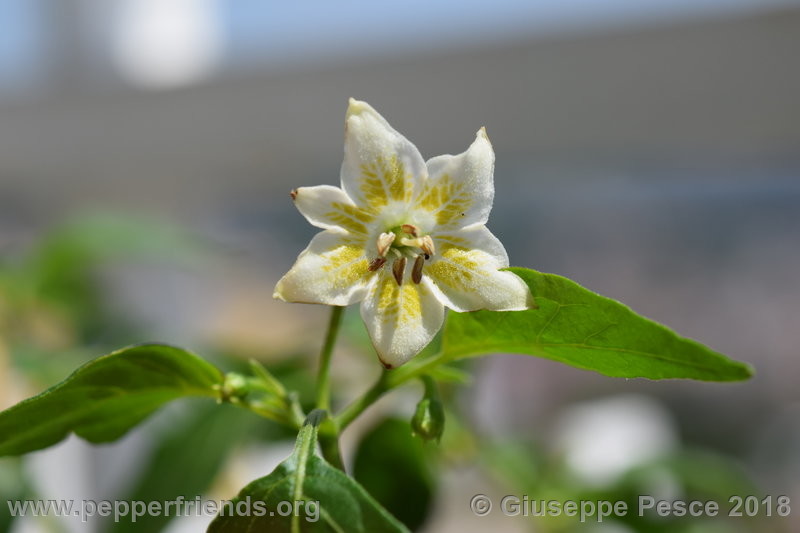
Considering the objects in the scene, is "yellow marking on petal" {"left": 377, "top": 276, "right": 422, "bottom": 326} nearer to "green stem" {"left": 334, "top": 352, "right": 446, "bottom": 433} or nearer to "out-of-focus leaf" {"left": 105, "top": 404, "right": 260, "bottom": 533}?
"green stem" {"left": 334, "top": 352, "right": 446, "bottom": 433}

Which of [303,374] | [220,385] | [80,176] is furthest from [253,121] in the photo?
[220,385]

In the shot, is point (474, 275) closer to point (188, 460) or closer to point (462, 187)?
point (462, 187)

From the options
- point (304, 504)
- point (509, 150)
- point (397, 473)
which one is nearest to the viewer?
point (304, 504)

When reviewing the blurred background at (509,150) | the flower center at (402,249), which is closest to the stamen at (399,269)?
the flower center at (402,249)

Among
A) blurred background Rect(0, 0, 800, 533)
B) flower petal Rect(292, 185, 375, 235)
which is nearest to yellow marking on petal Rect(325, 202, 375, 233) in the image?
flower petal Rect(292, 185, 375, 235)

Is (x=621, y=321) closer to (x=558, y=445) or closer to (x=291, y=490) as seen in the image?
(x=291, y=490)

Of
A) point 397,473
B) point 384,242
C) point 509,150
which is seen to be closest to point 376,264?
point 384,242
